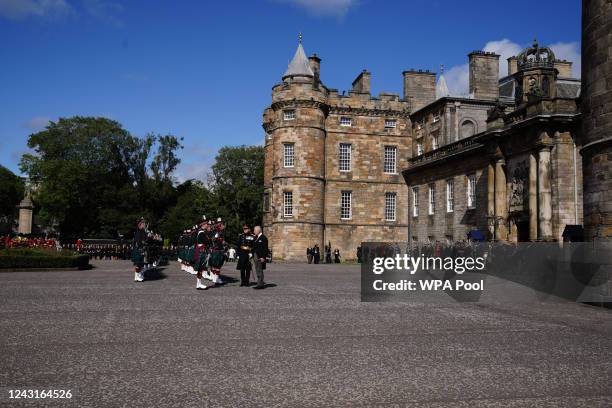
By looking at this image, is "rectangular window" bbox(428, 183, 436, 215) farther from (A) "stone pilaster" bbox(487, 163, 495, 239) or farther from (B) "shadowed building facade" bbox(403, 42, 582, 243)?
(A) "stone pilaster" bbox(487, 163, 495, 239)

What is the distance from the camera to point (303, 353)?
762cm

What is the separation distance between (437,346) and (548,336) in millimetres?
2229

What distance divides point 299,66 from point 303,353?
42.8 metres

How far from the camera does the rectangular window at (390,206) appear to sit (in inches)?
1986

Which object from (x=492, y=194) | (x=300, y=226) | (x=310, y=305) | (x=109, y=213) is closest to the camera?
(x=310, y=305)

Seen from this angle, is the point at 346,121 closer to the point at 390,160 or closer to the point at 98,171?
the point at 390,160

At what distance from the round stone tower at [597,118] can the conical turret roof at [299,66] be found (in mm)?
33605

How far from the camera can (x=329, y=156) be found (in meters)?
49.5

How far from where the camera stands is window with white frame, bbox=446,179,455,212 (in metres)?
41.9

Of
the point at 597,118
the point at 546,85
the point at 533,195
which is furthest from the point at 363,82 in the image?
the point at 597,118

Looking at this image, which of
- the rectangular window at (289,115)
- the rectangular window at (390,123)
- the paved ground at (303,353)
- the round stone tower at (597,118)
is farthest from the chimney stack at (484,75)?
the paved ground at (303,353)

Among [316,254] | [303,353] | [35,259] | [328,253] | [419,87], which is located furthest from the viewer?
[419,87]

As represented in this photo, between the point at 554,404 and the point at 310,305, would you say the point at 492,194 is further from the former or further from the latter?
the point at 554,404

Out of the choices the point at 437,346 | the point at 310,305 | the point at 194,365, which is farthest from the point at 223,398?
the point at 310,305
